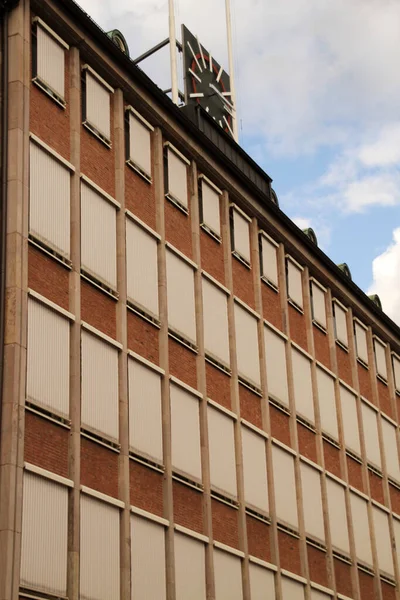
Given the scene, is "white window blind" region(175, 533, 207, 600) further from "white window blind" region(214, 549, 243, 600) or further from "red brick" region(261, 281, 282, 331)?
"red brick" region(261, 281, 282, 331)

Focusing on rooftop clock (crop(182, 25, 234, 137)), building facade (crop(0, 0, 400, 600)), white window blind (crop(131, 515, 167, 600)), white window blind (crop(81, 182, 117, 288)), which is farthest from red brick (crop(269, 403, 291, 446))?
rooftop clock (crop(182, 25, 234, 137))

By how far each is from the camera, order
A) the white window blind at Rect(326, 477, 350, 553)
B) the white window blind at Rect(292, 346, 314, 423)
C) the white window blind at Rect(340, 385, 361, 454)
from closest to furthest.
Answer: the white window blind at Rect(292, 346, 314, 423) < the white window blind at Rect(326, 477, 350, 553) < the white window blind at Rect(340, 385, 361, 454)

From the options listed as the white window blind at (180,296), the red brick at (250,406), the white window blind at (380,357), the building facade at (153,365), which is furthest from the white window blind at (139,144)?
the white window blind at (380,357)

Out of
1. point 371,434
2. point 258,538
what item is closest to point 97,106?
point 258,538

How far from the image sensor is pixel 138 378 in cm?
3822

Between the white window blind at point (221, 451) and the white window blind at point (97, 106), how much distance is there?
10.1 metres

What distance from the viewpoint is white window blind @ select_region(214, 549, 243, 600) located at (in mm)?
40125

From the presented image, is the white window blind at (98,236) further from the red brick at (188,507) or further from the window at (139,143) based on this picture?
the red brick at (188,507)

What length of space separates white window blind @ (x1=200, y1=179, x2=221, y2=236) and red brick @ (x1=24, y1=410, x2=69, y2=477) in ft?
46.0

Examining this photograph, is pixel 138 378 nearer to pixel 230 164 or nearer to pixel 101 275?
pixel 101 275

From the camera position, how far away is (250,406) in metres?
45.3

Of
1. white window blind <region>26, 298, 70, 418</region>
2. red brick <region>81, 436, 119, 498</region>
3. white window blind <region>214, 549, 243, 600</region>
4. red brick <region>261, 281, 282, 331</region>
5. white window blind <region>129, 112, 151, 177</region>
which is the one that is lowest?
white window blind <region>214, 549, 243, 600</region>

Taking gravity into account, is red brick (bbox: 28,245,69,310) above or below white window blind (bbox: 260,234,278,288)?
below

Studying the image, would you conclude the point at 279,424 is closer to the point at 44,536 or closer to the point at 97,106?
Answer: the point at 97,106
